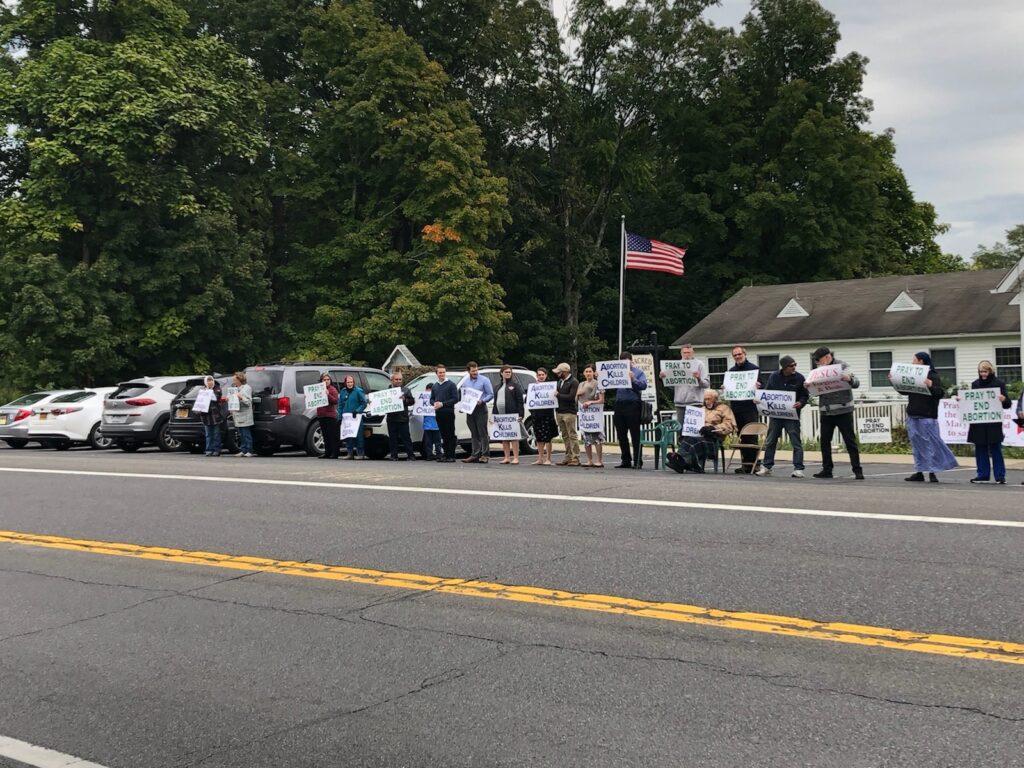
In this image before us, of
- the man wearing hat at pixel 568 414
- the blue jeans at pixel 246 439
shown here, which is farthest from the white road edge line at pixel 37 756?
the blue jeans at pixel 246 439

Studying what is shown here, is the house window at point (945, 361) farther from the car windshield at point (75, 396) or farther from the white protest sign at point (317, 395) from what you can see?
the car windshield at point (75, 396)

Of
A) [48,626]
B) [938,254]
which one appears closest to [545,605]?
[48,626]

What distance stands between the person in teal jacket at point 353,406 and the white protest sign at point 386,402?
1.13ft

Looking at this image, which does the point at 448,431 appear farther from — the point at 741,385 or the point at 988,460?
the point at 988,460

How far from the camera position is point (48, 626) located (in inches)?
263

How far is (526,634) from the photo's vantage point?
5.92m

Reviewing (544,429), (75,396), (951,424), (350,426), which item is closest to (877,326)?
(951,424)

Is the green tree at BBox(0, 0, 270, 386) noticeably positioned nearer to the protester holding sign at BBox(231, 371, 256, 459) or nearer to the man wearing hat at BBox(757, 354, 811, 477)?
the protester holding sign at BBox(231, 371, 256, 459)

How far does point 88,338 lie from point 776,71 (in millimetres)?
37247

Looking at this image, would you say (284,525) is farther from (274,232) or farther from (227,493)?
(274,232)

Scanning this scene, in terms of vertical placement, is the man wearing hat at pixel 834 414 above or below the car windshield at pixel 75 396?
below

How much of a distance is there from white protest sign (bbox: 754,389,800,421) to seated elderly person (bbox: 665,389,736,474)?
23.6 inches

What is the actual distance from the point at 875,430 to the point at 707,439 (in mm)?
6754

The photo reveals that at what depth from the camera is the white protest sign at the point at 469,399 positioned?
1800 centimetres
